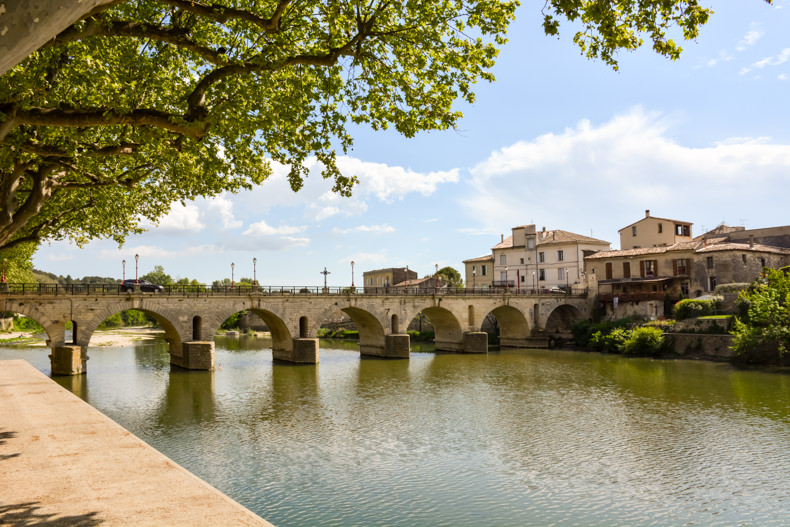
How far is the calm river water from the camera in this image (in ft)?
44.8

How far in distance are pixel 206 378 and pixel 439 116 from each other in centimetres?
2893

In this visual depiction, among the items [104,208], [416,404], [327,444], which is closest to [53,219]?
[104,208]

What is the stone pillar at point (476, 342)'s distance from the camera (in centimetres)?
5188

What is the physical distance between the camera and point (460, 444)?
1923cm

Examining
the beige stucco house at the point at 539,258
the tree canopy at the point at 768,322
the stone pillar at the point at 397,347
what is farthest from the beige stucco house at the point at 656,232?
the stone pillar at the point at 397,347

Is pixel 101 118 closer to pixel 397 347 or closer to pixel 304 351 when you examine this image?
pixel 304 351

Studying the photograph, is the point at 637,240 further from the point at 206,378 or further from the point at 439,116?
the point at 439,116

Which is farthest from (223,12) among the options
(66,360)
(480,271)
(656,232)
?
(480,271)

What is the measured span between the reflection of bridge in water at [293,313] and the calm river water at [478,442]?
347cm

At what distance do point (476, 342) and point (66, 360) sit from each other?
31583mm

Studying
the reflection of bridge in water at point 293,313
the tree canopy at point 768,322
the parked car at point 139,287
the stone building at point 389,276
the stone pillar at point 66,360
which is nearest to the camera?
the stone pillar at point 66,360

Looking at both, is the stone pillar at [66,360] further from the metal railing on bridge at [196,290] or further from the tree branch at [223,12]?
the tree branch at [223,12]

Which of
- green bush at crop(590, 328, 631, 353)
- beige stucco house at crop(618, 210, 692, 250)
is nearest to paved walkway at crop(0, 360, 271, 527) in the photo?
green bush at crop(590, 328, 631, 353)

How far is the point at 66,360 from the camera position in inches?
A: 1377
